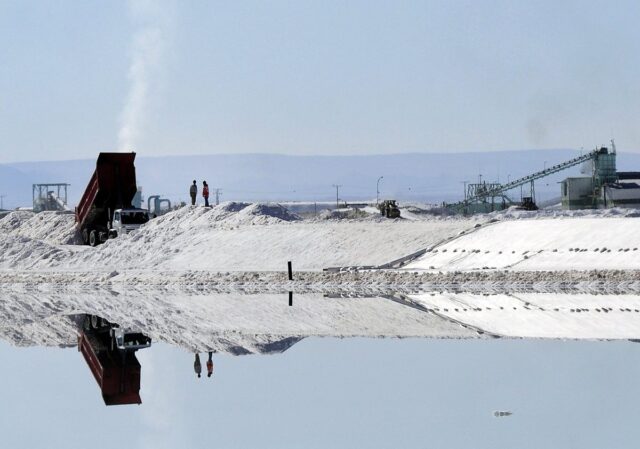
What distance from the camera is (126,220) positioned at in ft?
181

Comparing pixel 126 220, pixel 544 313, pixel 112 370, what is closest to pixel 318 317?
pixel 544 313

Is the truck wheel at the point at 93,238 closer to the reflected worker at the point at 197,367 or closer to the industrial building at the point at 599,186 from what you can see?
the industrial building at the point at 599,186

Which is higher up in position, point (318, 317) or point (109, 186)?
point (109, 186)

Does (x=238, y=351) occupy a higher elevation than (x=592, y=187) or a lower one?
lower

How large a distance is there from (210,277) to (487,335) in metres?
21.6

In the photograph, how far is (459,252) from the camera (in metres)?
43.2

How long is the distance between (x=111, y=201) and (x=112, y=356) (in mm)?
32393

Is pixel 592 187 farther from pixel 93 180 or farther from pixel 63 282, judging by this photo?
pixel 63 282

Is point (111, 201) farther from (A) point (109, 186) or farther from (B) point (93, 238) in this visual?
(B) point (93, 238)

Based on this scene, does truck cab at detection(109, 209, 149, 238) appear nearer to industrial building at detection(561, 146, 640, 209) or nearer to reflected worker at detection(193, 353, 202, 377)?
industrial building at detection(561, 146, 640, 209)

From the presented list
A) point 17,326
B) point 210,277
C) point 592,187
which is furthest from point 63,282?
point 592,187

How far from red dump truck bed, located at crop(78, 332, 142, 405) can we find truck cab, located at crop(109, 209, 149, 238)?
2854 centimetres

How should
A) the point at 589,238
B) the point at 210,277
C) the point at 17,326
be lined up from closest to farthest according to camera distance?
1. the point at 17,326
2. the point at 589,238
3. the point at 210,277

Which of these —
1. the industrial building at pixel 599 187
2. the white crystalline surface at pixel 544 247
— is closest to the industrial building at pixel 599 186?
the industrial building at pixel 599 187
